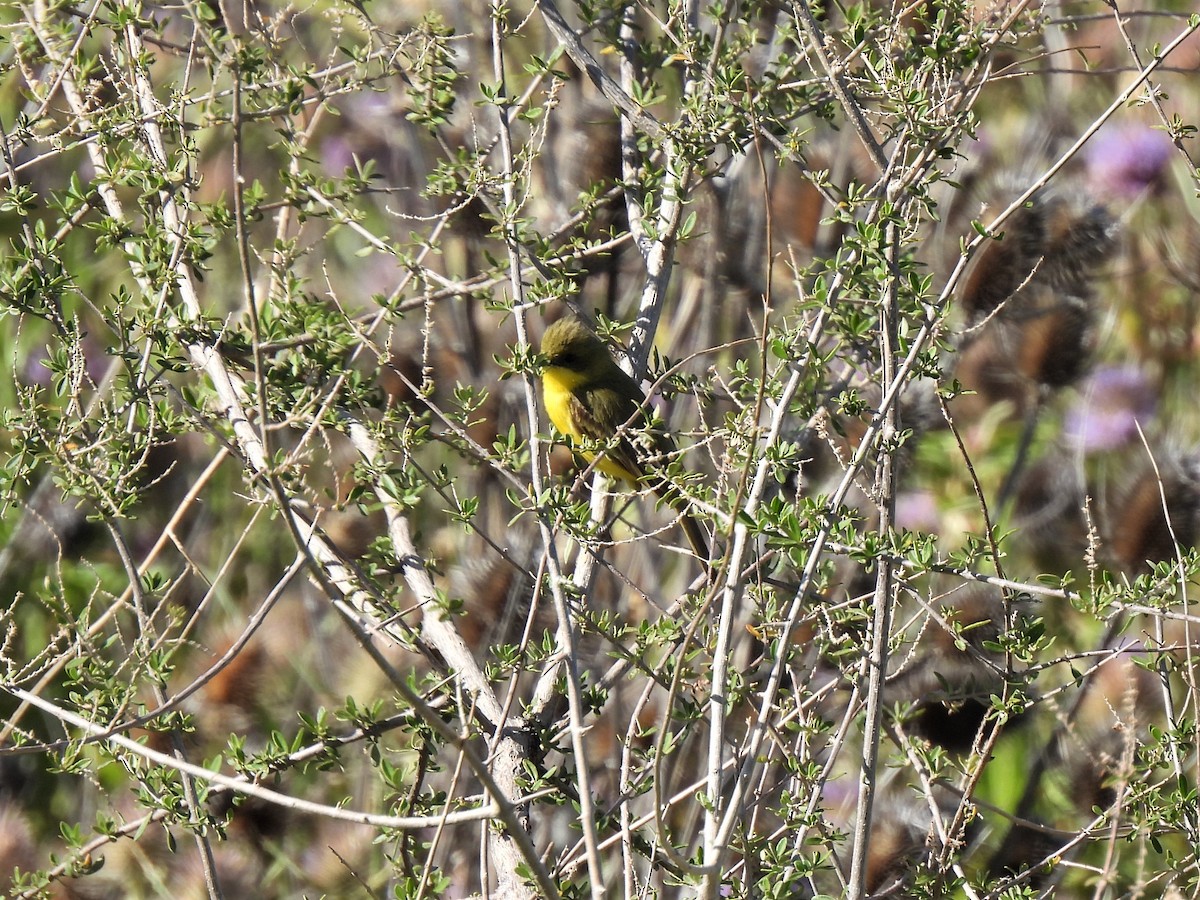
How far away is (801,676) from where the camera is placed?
8.83 ft

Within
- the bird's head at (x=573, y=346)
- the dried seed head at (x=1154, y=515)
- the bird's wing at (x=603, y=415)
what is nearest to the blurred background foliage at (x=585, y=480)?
the dried seed head at (x=1154, y=515)

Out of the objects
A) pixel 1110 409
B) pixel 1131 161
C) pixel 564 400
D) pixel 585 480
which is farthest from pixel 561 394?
pixel 1131 161

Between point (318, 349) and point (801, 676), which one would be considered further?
point (801, 676)

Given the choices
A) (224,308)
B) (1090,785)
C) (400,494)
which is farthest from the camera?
(224,308)

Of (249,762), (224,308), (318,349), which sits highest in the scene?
(318,349)

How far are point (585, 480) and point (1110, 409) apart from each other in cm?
367

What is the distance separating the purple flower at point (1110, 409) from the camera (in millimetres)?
5992

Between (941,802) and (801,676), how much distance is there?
6.33 ft

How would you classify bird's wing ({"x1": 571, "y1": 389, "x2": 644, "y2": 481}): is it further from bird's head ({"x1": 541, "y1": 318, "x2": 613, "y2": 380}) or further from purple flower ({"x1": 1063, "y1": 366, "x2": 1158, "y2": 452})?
purple flower ({"x1": 1063, "y1": 366, "x2": 1158, "y2": 452})

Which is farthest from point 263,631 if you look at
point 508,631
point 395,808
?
point 395,808

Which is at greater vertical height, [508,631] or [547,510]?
[547,510]

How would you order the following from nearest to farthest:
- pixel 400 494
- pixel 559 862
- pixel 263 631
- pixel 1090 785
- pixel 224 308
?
1. pixel 400 494
2. pixel 559 862
3. pixel 1090 785
4. pixel 263 631
5. pixel 224 308

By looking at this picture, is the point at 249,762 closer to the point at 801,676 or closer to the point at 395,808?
the point at 395,808

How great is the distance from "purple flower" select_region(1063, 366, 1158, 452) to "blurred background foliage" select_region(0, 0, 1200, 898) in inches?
1.0
